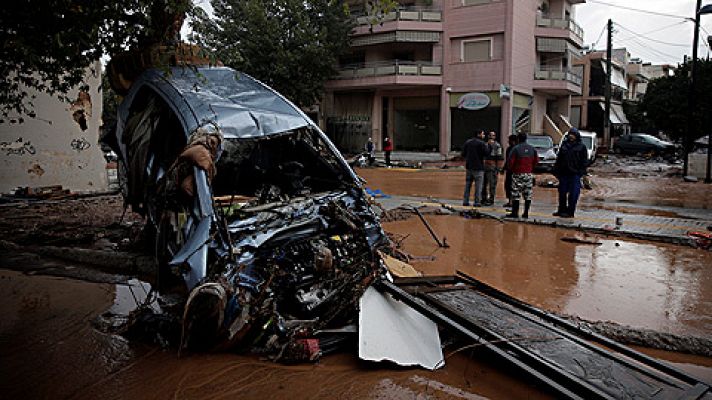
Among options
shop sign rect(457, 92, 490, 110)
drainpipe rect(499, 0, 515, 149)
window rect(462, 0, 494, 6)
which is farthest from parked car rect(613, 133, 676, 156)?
window rect(462, 0, 494, 6)

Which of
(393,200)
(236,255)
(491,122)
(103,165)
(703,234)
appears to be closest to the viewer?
(236,255)

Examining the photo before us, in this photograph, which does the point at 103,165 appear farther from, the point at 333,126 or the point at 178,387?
the point at 333,126

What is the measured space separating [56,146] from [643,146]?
110 feet

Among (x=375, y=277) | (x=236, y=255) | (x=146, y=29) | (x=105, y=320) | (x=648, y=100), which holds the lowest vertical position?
(x=105, y=320)

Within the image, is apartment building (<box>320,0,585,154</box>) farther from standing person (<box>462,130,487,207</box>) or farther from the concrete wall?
standing person (<box>462,130,487,207</box>)

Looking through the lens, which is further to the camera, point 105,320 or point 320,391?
point 105,320

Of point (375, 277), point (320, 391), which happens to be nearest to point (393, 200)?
point (375, 277)

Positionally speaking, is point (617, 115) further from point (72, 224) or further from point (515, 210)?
point (72, 224)

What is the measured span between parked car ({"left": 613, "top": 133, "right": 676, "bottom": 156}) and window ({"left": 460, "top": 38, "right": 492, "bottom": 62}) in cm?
1290

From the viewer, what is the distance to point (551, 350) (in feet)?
11.5

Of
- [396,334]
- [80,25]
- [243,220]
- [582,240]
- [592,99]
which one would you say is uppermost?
[592,99]

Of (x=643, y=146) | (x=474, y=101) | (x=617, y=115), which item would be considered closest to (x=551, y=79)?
(x=474, y=101)

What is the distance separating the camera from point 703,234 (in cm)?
767

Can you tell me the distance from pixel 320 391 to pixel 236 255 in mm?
1234
